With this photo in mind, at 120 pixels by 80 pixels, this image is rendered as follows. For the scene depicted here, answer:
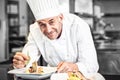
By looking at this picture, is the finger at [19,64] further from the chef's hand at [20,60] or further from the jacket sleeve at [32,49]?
the jacket sleeve at [32,49]

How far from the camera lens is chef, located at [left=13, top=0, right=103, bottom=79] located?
176 centimetres

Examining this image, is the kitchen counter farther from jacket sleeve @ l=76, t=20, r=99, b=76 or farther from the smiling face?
the smiling face

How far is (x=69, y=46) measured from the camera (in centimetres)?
196

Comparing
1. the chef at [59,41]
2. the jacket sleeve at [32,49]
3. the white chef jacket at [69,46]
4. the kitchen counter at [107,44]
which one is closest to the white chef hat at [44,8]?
the chef at [59,41]

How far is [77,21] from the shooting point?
197cm

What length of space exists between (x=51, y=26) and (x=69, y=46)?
27 centimetres

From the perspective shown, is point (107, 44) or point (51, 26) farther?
point (107, 44)

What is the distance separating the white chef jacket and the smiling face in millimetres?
126

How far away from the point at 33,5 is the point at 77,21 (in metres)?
0.33

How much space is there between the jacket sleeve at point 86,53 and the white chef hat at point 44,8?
0.22 m

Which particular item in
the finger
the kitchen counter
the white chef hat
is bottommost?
the kitchen counter

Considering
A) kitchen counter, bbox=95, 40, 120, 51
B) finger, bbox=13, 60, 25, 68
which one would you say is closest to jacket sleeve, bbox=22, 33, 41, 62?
finger, bbox=13, 60, 25, 68

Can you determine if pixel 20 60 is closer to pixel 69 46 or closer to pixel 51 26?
pixel 51 26

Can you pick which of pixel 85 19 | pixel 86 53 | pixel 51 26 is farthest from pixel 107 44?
pixel 51 26
